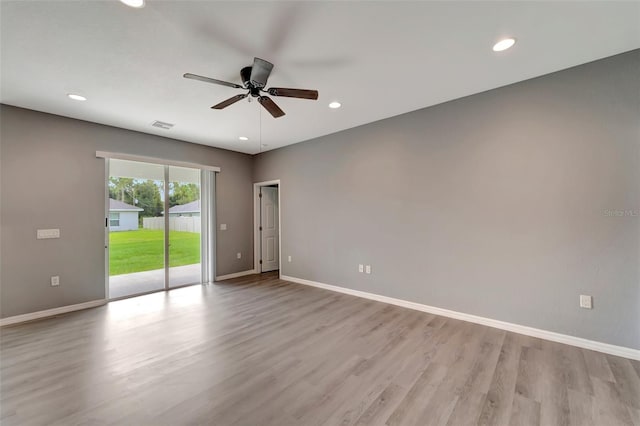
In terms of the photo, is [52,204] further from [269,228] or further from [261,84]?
[269,228]

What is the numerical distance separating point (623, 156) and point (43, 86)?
6067 millimetres

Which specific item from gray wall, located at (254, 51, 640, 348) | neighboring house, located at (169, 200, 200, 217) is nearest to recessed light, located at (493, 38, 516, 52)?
gray wall, located at (254, 51, 640, 348)

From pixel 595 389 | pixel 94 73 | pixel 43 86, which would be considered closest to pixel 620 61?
pixel 595 389

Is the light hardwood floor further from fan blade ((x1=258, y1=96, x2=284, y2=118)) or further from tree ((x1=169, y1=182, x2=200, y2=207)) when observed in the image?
fan blade ((x1=258, y1=96, x2=284, y2=118))

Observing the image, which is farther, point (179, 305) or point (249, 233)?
point (249, 233)

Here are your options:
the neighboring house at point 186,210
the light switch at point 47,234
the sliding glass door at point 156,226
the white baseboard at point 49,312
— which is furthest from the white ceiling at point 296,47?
the white baseboard at point 49,312

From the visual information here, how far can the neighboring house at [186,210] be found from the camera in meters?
4.96

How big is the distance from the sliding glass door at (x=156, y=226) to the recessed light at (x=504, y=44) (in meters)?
5.08

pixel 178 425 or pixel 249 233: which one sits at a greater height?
pixel 249 233

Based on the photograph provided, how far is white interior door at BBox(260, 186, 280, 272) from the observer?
623cm

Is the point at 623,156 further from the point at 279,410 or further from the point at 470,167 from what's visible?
the point at 279,410

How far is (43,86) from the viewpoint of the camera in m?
2.83

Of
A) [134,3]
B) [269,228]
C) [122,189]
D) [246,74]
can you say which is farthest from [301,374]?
[269,228]

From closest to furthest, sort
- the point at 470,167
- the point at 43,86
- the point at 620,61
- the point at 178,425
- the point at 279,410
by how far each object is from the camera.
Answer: the point at 178,425
the point at 279,410
the point at 620,61
the point at 43,86
the point at 470,167
